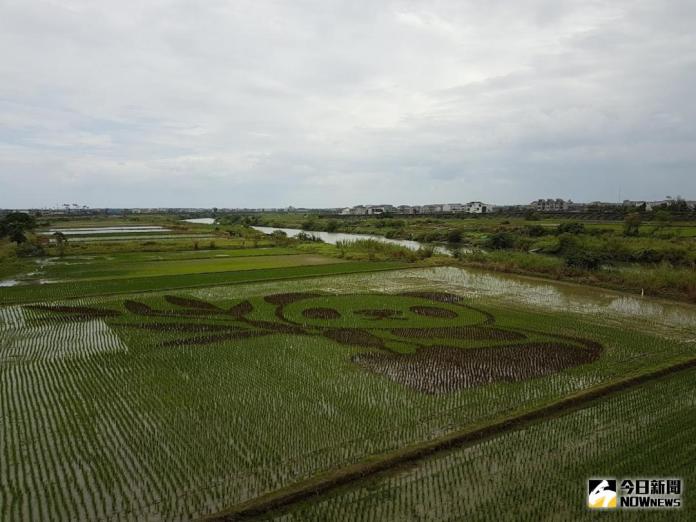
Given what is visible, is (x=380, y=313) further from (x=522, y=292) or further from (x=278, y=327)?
(x=522, y=292)

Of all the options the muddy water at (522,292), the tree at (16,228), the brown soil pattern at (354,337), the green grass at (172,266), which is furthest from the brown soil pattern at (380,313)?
the tree at (16,228)

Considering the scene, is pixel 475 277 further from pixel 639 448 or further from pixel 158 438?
pixel 158 438

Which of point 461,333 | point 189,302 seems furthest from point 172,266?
point 461,333

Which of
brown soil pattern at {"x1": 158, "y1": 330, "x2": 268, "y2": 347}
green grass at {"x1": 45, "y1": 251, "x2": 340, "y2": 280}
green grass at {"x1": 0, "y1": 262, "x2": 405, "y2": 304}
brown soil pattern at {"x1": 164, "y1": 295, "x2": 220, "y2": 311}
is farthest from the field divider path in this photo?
green grass at {"x1": 45, "y1": 251, "x2": 340, "y2": 280}

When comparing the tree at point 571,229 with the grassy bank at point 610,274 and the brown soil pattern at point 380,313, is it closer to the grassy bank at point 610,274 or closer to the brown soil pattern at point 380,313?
the grassy bank at point 610,274

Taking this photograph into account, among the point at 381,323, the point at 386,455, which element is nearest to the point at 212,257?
the point at 381,323
